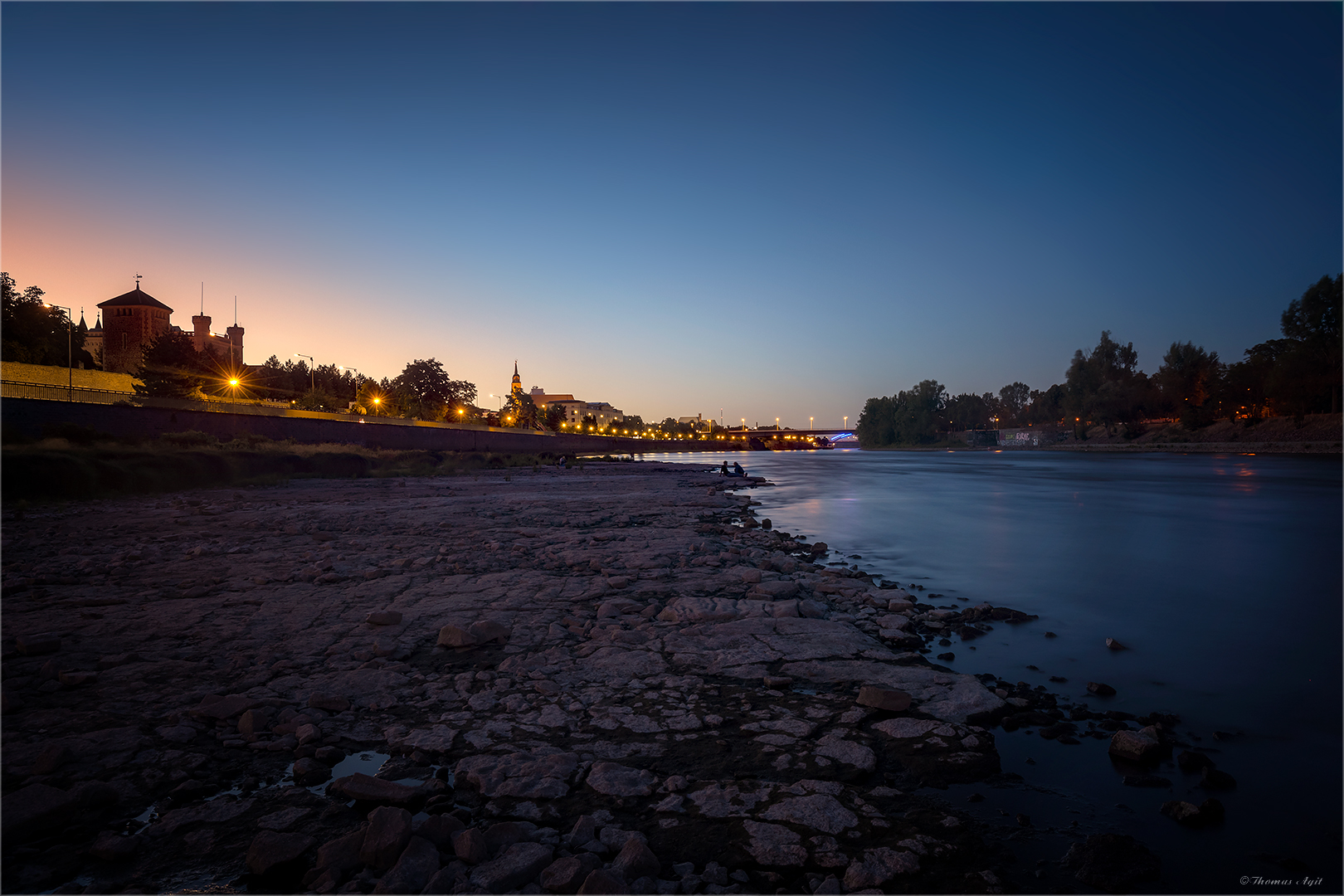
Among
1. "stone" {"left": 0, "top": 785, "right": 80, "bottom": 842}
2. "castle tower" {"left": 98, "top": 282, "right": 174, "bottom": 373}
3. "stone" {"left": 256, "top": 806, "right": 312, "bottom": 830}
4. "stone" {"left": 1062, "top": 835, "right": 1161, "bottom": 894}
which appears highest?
"castle tower" {"left": 98, "top": 282, "right": 174, "bottom": 373}

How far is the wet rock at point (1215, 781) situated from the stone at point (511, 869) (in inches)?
141

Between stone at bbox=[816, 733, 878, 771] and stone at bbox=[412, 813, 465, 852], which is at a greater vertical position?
stone at bbox=[412, 813, 465, 852]

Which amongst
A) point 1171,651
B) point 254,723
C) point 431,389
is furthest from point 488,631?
point 431,389

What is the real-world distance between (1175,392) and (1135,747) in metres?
137

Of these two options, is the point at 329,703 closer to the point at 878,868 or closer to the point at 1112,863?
the point at 878,868

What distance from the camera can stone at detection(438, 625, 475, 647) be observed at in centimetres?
501

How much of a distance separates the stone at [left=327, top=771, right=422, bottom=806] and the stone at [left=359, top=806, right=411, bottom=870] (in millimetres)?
313

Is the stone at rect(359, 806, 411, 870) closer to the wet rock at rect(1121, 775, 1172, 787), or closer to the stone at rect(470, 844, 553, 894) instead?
the stone at rect(470, 844, 553, 894)

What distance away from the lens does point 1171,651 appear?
5.86 meters

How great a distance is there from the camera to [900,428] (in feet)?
559

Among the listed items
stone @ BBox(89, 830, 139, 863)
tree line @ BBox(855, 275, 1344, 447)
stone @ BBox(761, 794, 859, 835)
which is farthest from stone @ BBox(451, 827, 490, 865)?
tree line @ BBox(855, 275, 1344, 447)

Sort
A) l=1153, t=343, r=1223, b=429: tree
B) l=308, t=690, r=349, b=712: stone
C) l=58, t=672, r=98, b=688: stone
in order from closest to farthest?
l=308, t=690, r=349, b=712: stone < l=58, t=672, r=98, b=688: stone < l=1153, t=343, r=1223, b=429: tree

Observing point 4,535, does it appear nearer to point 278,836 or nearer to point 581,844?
point 278,836

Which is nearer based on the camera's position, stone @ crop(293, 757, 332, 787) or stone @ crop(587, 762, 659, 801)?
stone @ crop(587, 762, 659, 801)
